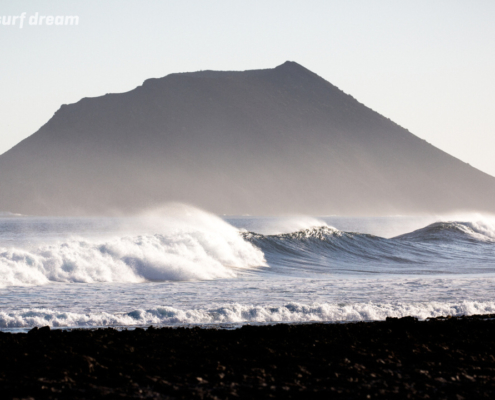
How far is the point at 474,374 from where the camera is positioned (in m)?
9.57

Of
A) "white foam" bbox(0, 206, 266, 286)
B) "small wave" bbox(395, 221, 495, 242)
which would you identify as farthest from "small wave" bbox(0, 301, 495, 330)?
"small wave" bbox(395, 221, 495, 242)

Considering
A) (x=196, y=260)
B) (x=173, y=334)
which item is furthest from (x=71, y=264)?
(x=173, y=334)

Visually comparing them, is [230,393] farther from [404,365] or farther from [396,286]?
[396,286]

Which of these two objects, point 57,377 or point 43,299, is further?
point 43,299

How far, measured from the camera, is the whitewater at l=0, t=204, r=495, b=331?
15.3m

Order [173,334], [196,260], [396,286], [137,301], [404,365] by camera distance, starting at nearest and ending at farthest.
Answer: [404,365], [173,334], [137,301], [396,286], [196,260]

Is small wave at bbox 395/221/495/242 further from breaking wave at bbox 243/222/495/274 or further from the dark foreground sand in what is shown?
the dark foreground sand

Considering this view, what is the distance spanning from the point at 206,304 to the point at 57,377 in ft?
25.8

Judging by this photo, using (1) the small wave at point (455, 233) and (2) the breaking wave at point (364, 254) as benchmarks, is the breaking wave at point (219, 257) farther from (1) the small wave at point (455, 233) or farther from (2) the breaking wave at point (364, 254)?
(1) the small wave at point (455, 233)

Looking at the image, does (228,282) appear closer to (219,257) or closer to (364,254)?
(219,257)

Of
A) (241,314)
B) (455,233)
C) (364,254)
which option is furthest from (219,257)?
(455,233)

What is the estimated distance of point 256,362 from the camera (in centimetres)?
1023

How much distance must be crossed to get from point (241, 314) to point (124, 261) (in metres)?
11.6

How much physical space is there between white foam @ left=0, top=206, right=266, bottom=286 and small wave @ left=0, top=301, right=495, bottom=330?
7608mm
